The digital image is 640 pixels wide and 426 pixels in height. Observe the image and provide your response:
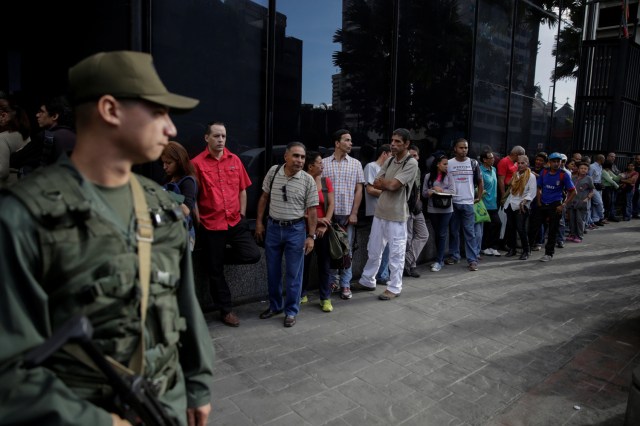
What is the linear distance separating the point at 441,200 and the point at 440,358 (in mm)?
3514

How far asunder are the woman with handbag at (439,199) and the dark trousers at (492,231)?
1.44 metres

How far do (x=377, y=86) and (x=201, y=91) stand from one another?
307cm

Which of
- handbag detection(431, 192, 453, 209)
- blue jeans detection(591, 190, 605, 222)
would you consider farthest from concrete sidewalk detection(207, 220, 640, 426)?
blue jeans detection(591, 190, 605, 222)

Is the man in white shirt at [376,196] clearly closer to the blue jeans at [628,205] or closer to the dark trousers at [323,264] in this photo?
the dark trousers at [323,264]

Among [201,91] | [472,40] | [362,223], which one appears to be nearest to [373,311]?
[362,223]

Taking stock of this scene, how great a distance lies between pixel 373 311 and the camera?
17.5 ft

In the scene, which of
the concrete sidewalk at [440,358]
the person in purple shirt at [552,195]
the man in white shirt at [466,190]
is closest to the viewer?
the concrete sidewalk at [440,358]

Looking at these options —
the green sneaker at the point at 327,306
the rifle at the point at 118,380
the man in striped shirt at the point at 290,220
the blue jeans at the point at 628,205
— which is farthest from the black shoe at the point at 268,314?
the blue jeans at the point at 628,205

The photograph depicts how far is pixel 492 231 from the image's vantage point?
869 cm

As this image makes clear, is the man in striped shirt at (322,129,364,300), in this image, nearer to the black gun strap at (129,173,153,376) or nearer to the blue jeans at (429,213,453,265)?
the blue jeans at (429,213,453,265)

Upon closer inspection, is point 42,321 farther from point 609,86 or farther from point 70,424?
point 609,86

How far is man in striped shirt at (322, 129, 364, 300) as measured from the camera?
5828 mm

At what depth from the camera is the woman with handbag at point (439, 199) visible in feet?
23.9

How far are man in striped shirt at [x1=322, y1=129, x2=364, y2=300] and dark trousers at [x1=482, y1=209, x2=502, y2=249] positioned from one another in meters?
3.62
